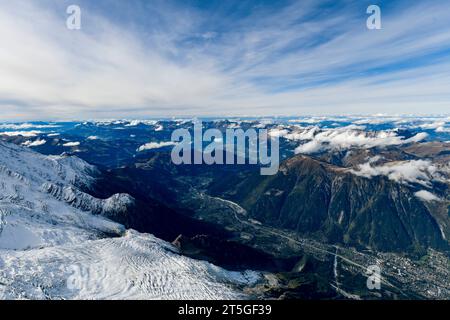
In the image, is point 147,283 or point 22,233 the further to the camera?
point 22,233

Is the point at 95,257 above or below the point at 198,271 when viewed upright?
above

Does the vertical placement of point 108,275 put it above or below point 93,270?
below

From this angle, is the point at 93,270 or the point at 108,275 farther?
the point at 93,270

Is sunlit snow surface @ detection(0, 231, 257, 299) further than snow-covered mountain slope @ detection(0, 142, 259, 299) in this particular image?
No

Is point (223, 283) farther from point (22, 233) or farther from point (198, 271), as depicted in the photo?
point (22, 233)

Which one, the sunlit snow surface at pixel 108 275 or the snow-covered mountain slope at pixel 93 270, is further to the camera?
the snow-covered mountain slope at pixel 93 270
